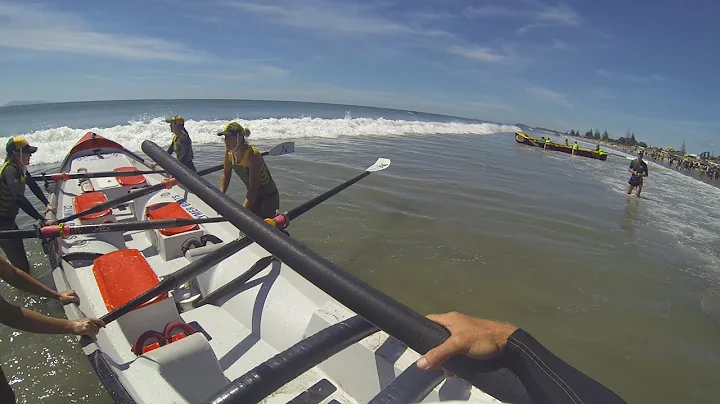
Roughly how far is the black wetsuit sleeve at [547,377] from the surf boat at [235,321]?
0.18ft

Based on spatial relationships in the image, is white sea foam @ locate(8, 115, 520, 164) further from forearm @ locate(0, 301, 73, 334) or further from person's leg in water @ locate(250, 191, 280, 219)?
forearm @ locate(0, 301, 73, 334)

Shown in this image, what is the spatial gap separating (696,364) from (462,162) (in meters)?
11.6

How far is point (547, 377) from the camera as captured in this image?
51.7 inches

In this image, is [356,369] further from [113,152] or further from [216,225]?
[113,152]

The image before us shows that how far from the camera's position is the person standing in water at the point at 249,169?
4.25 meters

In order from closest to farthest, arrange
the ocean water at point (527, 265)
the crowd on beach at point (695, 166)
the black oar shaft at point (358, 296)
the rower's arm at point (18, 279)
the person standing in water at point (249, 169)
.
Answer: the black oar shaft at point (358, 296)
the rower's arm at point (18, 279)
the ocean water at point (527, 265)
the person standing in water at point (249, 169)
the crowd on beach at point (695, 166)

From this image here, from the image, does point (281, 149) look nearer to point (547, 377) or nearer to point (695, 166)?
point (547, 377)

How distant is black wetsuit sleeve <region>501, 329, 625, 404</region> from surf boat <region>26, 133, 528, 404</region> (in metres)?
0.06

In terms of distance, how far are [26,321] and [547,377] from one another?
2555mm

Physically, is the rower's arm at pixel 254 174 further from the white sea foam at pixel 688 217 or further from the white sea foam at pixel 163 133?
the white sea foam at pixel 163 133

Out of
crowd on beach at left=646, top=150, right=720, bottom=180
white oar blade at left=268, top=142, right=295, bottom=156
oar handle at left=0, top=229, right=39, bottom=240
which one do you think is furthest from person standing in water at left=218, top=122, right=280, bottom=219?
crowd on beach at left=646, top=150, right=720, bottom=180

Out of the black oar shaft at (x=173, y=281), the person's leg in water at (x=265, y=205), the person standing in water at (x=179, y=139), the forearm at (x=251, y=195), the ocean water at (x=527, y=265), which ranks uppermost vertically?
the person standing in water at (x=179, y=139)

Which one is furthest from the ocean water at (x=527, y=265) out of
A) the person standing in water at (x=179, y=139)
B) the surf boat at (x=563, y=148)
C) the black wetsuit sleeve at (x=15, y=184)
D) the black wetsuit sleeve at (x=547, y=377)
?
the surf boat at (x=563, y=148)

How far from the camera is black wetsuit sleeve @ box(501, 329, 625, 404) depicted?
1.22 m
